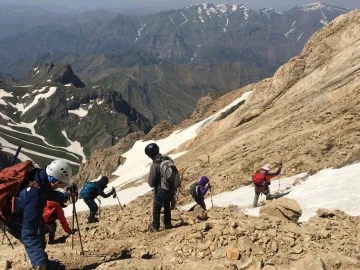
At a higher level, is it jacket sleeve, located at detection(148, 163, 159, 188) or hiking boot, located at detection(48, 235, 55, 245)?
jacket sleeve, located at detection(148, 163, 159, 188)

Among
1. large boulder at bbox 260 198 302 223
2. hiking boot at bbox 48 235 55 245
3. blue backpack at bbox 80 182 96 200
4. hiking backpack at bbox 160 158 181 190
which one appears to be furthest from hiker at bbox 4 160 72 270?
blue backpack at bbox 80 182 96 200

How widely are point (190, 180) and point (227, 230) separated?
1915cm

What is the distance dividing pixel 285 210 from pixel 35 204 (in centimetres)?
881

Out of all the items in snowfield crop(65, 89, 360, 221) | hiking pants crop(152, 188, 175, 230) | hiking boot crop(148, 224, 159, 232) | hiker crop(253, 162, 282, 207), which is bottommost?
snowfield crop(65, 89, 360, 221)

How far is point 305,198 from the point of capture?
1752 cm

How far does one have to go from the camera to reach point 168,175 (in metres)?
11.7

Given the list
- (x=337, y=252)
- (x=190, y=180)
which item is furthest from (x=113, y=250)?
(x=190, y=180)

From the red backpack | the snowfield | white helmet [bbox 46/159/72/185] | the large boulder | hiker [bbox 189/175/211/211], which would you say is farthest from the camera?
the red backpack

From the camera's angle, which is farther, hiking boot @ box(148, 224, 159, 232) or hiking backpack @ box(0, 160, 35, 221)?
hiking boot @ box(148, 224, 159, 232)

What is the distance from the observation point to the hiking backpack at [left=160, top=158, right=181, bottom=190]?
11.7 metres

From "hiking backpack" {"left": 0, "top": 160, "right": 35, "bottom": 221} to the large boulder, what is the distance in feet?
28.5

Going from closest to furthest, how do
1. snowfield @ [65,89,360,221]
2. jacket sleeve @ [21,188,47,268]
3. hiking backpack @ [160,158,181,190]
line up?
jacket sleeve @ [21,188,47,268]
hiking backpack @ [160,158,181,190]
snowfield @ [65,89,360,221]

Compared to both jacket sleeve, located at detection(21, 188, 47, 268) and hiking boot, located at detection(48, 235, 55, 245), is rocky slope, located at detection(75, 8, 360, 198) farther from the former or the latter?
jacket sleeve, located at detection(21, 188, 47, 268)

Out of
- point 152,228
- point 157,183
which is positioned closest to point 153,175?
point 157,183
